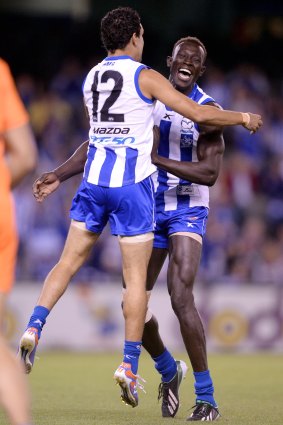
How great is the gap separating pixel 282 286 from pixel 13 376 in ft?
31.4

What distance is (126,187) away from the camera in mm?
6891

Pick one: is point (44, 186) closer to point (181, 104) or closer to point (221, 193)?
point (181, 104)

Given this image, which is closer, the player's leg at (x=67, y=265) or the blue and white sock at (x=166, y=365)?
the player's leg at (x=67, y=265)

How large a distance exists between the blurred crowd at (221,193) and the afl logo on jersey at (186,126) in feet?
21.4

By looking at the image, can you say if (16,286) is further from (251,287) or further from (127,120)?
(127,120)

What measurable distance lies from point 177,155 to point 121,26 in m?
1.27

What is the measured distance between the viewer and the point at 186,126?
775 centimetres

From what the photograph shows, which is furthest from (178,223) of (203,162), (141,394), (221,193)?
(221,193)

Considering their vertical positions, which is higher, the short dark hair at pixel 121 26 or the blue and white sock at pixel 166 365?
the short dark hair at pixel 121 26

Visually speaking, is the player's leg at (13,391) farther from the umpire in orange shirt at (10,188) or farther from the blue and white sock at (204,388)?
the blue and white sock at (204,388)

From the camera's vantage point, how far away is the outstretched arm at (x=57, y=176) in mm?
7262

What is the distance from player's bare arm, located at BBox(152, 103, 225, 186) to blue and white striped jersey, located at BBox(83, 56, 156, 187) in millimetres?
287

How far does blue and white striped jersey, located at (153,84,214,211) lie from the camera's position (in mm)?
7723

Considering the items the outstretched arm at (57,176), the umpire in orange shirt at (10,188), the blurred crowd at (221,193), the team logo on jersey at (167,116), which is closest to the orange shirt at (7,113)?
the umpire in orange shirt at (10,188)
